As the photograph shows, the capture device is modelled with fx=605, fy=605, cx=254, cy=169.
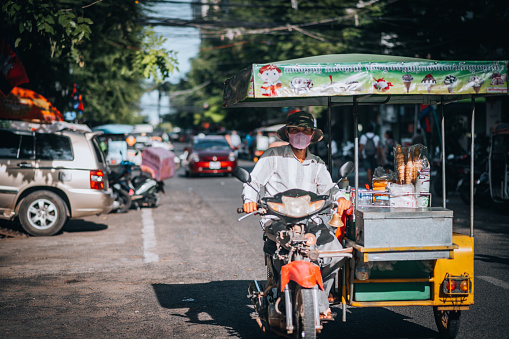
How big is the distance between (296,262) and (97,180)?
738cm

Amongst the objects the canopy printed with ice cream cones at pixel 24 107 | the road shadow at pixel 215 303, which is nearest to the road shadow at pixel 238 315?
the road shadow at pixel 215 303

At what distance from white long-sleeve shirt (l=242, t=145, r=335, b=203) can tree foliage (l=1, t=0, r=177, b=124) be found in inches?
237

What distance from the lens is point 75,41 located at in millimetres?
11023

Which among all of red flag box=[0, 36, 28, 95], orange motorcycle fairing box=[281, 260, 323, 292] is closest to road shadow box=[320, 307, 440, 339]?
orange motorcycle fairing box=[281, 260, 323, 292]

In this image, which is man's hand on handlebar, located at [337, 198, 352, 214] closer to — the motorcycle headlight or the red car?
the motorcycle headlight

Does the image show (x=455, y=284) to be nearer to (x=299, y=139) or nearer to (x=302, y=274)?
(x=302, y=274)

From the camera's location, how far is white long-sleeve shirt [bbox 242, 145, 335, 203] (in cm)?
501

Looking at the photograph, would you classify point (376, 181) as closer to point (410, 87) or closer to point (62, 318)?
point (410, 87)

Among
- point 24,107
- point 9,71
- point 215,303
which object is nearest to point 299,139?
point 215,303

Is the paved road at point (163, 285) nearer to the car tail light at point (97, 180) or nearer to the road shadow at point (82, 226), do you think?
the road shadow at point (82, 226)

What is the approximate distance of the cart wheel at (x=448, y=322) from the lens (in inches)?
195

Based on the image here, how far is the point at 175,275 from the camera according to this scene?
7668 mm

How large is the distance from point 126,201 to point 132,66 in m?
3.18

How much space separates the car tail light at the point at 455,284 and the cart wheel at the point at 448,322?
0.27m
